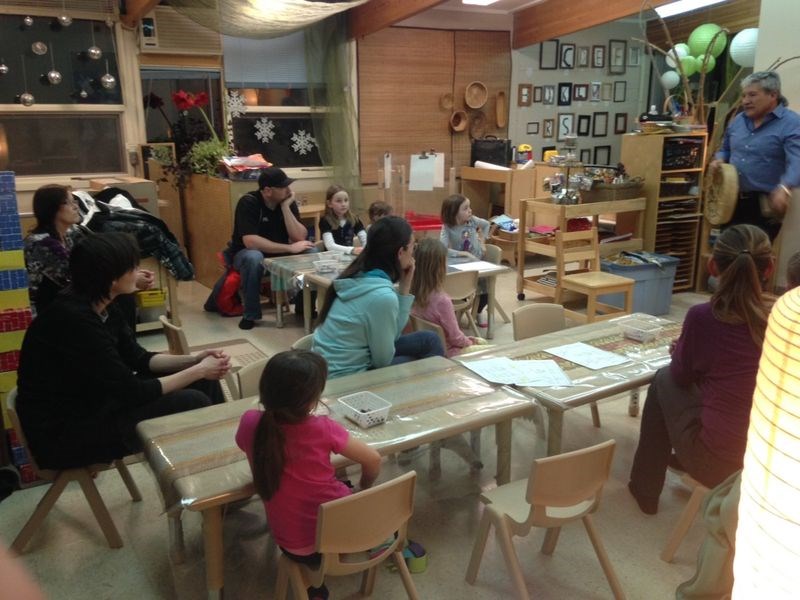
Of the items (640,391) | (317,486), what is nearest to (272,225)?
(640,391)

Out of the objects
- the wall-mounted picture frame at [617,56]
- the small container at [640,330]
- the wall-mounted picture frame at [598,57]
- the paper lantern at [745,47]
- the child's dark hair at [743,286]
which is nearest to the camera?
the child's dark hair at [743,286]

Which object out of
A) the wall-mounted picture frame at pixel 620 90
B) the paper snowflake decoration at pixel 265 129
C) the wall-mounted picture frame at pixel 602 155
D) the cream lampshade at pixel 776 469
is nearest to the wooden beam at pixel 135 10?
the paper snowflake decoration at pixel 265 129

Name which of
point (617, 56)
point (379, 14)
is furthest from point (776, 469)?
point (617, 56)

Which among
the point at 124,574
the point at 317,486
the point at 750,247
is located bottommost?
the point at 124,574

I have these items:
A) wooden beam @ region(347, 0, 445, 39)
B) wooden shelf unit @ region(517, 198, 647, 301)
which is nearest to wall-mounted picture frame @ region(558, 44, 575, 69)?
wooden beam @ region(347, 0, 445, 39)

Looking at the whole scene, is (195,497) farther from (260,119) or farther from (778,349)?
(260,119)

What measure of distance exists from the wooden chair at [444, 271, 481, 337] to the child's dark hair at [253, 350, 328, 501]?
252 centimetres

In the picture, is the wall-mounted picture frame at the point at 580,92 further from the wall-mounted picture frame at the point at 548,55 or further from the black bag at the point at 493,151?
the black bag at the point at 493,151

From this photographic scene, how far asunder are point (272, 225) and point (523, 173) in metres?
3.11

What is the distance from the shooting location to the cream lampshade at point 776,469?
739 millimetres

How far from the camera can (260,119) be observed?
719 cm

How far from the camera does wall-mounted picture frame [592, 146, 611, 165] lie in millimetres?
9023

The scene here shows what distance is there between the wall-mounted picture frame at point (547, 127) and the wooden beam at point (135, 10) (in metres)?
4.77

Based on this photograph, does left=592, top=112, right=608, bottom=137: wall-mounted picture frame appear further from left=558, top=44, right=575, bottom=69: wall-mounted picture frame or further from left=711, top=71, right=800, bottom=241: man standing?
left=711, top=71, right=800, bottom=241: man standing
